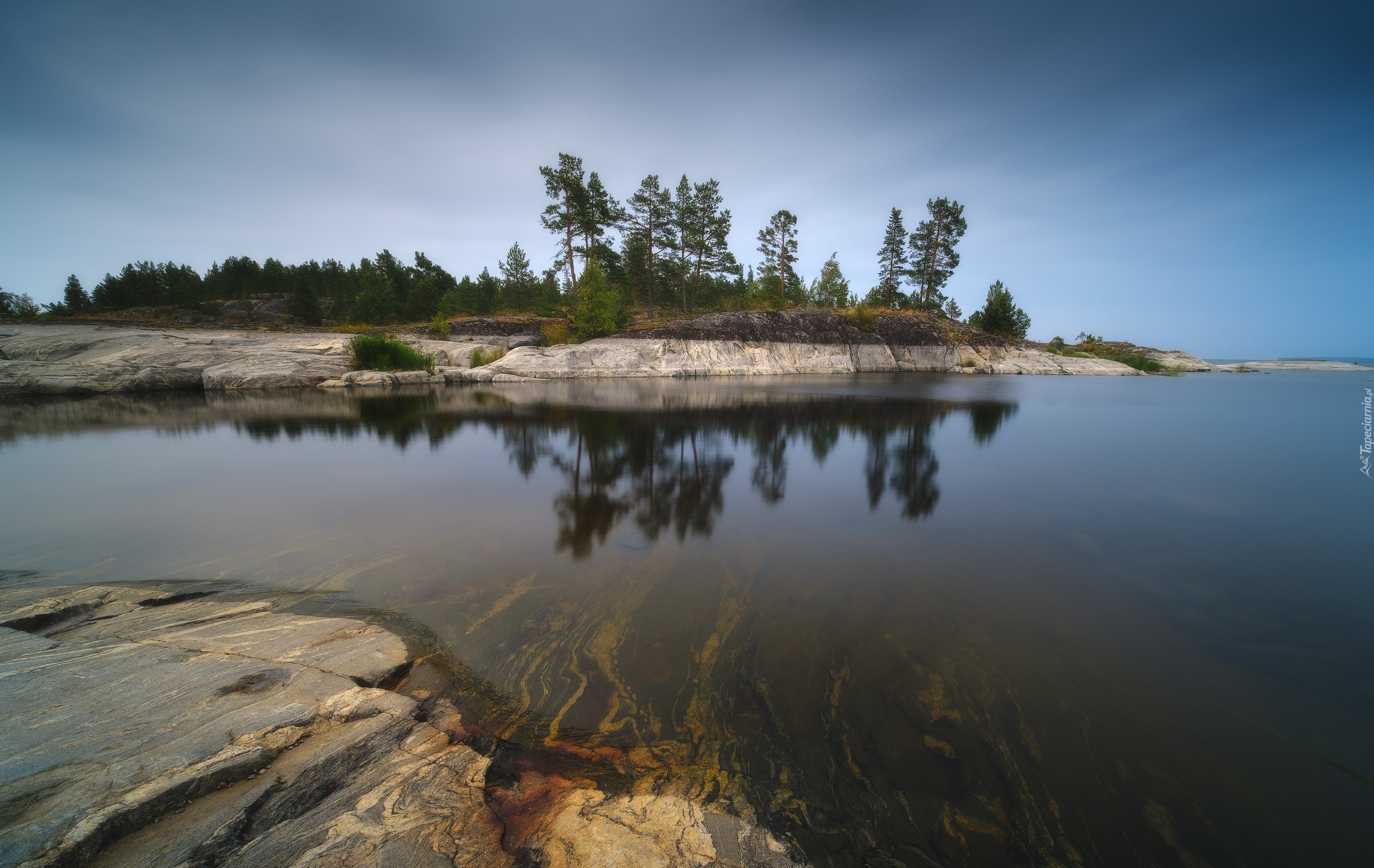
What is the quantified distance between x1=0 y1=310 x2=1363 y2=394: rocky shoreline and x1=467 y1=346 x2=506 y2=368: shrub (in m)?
0.49

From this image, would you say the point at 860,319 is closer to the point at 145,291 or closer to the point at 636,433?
the point at 636,433

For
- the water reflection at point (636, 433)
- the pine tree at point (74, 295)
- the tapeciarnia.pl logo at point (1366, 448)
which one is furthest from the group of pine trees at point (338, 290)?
the tapeciarnia.pl logo at point (1366, 448)

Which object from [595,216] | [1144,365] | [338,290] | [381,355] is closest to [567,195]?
[595,216]

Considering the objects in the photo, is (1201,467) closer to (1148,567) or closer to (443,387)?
(1148,567)

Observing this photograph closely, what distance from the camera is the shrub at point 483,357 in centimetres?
3691

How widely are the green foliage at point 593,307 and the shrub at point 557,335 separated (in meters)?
0.94

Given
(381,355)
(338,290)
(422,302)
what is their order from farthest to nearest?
(338,290) → (422,302) → (381,355)

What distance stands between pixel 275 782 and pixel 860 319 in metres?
50.5

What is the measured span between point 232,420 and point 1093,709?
24214mm

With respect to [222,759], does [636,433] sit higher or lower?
lower

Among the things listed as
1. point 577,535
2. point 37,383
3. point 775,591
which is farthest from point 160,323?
point 775,591

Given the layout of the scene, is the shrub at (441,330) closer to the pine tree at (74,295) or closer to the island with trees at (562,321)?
the island with trees at (562,321)

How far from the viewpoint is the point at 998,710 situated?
10.7 feet

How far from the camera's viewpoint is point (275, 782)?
2.25 meters
